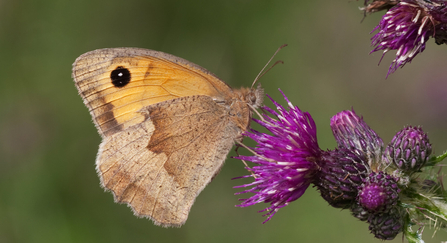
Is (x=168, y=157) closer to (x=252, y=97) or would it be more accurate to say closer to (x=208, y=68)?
(x=252, y=97)

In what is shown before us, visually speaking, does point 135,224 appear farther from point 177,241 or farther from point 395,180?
point 395,180

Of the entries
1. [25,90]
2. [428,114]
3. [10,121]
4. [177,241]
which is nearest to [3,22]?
[25,90]

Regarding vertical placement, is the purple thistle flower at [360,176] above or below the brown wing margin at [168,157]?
below

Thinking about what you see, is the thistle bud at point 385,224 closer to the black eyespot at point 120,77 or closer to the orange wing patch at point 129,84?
the orange wing patch at point 129,84

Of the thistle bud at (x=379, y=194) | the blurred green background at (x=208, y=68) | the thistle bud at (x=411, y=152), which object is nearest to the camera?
the thistle bud at (x=379, y=194)

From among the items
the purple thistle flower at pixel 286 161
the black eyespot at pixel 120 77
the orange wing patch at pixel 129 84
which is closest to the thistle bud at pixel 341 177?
the purple thistle flower at pixel 286 161
